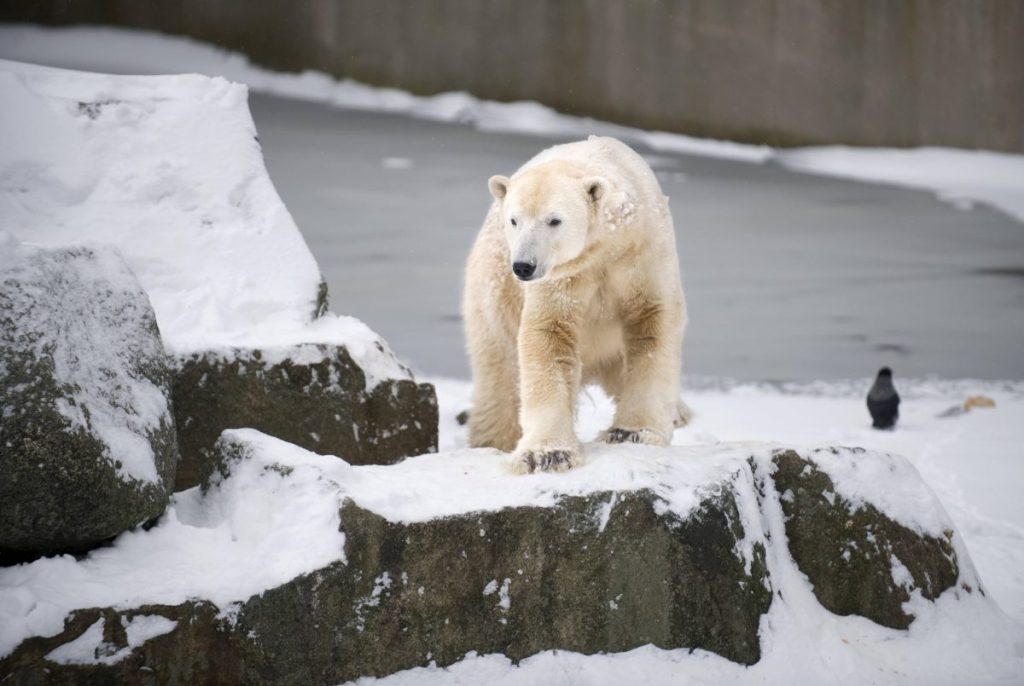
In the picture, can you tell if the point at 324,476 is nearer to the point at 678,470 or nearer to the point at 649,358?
the point at 678,470

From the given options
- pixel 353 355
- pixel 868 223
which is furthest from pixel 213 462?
pixel 868 223

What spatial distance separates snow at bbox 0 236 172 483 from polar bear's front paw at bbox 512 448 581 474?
104 cm

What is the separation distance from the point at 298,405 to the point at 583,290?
1191 mm

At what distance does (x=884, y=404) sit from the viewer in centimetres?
666

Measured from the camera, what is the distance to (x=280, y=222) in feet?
14.4

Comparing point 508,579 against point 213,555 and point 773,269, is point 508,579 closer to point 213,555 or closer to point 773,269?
point 213,555

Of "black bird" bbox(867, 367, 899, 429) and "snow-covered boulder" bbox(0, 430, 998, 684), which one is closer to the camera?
"snow-covered boulder" bbox(0, 430, 998, 684)

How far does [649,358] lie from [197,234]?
2.06 metres

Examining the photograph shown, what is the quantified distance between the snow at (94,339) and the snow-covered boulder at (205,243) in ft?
2.30

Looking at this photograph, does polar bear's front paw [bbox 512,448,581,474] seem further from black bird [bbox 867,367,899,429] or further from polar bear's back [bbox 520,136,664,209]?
black bird [bbox 867,367,899,429]

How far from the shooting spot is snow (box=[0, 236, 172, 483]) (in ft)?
7.93

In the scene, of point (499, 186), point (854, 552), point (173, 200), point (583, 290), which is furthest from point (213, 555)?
point (173, 200)

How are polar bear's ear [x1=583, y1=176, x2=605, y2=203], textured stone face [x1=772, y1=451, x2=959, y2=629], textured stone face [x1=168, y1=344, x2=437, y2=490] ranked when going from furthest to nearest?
1. textured stone face [x1=168, y1=344, x2=437, y2=490]
2. polar bear's ear [x1=583, y1=176, x2=605, y2=203]
3. textured stone face [x1=772, y1=451, x2=959, y2=629]

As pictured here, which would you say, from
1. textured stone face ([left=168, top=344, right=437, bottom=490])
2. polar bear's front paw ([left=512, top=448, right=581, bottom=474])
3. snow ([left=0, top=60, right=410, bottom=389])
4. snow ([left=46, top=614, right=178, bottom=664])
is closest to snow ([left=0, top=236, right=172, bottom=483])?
snow ([left=46, top=614, right=178, bottom=664])
